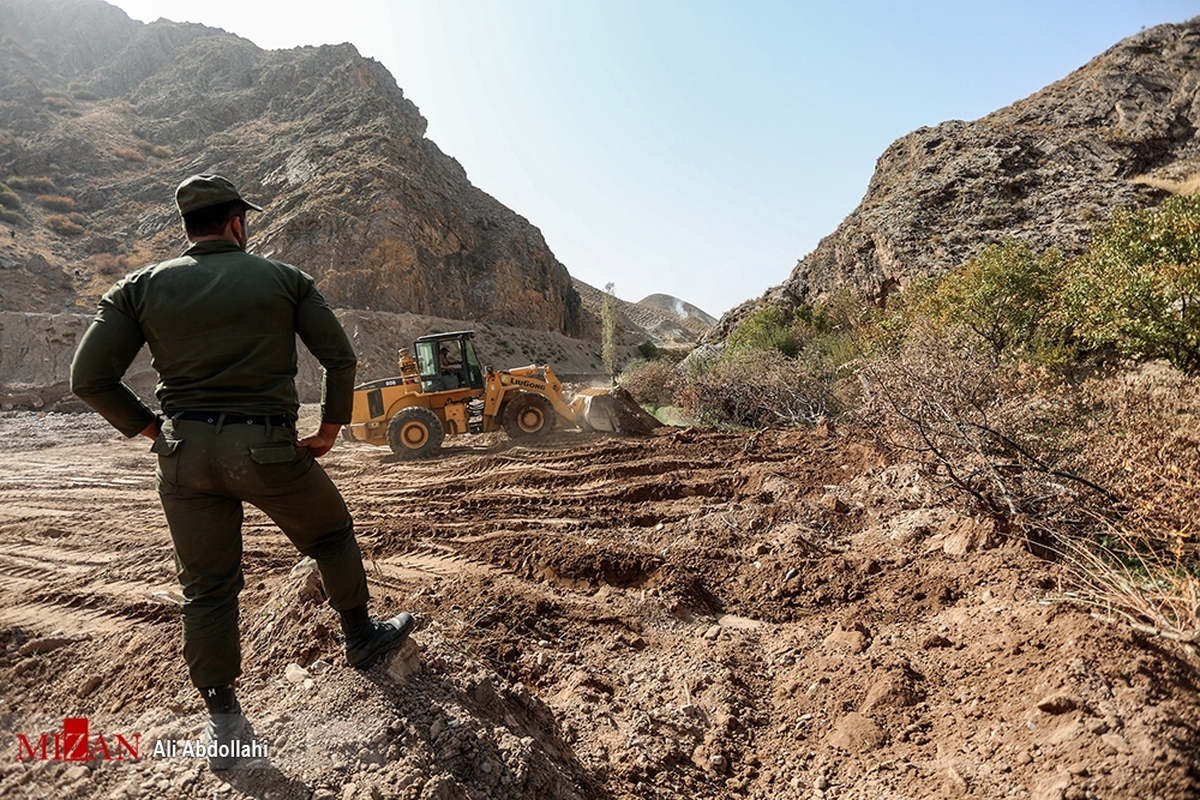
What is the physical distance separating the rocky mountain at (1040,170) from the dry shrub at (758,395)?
7.93m

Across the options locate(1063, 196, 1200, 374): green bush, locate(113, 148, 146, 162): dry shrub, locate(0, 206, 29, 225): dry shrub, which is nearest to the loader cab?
locate(1063, 196, 1200, 374): green bush

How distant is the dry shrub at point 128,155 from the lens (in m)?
39.5

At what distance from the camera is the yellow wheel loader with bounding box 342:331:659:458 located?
9914 millimetres

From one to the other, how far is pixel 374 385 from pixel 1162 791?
10.6m

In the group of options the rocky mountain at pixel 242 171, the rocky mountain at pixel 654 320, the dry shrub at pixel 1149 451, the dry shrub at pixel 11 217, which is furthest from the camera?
the rocky mountain at pixel 654 320

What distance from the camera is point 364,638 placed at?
2.34m

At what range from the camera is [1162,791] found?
1.62 metres

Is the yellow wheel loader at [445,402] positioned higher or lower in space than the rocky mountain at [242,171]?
lower

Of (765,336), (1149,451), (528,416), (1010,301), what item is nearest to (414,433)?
(528,416)

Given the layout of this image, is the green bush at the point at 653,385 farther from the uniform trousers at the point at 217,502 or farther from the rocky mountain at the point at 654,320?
the rocky mountain at the point at 654,320

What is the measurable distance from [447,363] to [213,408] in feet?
26.9

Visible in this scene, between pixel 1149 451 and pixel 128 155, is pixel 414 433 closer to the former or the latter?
pixel 1149 451

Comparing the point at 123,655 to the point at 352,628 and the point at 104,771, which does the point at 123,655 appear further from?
the point at 352,628

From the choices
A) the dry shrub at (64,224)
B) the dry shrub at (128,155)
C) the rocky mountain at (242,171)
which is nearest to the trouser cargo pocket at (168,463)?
the rocky mountain at (242,171)
